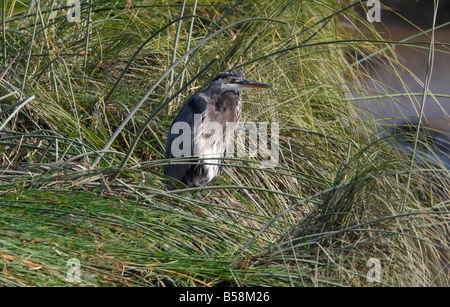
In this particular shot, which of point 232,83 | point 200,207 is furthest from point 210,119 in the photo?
point 200,207

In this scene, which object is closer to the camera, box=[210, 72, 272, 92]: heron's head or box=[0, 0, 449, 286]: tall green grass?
box=[0, 0, 449, 286]: tall green grass

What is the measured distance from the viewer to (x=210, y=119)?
2.45m

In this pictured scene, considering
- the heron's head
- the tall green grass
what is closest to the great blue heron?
the heron's head

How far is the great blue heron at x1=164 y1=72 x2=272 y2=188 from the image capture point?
2.38 meters

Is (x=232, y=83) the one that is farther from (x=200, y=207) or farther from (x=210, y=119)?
(x=200, y=207)

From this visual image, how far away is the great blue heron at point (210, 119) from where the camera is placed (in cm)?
238

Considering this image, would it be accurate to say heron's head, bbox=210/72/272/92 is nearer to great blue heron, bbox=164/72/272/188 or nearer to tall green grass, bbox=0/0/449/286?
great blue heron, bbox=164/72/272/188

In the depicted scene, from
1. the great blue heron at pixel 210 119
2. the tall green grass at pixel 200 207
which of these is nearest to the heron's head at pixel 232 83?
the great blue heron at pixel 210 119

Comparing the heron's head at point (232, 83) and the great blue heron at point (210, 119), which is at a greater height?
the heron's head at point (232, 83)

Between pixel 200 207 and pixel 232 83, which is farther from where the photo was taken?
pixel 232 83

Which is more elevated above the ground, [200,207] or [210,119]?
[210,119]

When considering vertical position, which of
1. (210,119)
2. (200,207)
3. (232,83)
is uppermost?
(232,83)

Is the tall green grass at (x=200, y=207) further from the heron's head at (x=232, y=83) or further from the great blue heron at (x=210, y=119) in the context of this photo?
the heron's head at (x=232, y=83)
